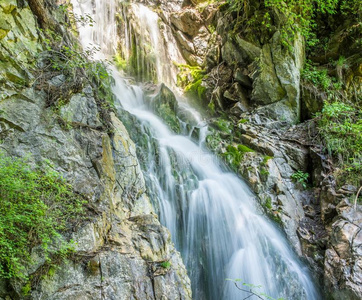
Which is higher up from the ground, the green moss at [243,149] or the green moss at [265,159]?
the green moss at [243,149]

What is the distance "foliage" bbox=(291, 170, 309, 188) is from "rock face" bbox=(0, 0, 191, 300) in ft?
15.2

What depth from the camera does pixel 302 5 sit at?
840 centimetres

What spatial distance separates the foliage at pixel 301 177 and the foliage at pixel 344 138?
92 cm

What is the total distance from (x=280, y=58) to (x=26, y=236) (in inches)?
374

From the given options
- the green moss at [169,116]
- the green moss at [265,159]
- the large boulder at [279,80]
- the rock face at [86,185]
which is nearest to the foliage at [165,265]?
the rock face at [86,185]

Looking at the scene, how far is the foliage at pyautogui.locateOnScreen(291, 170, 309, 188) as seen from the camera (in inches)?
275

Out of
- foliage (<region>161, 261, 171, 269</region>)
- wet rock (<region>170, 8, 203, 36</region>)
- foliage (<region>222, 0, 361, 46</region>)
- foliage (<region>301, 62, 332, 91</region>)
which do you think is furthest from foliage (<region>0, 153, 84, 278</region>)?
wet rock (<region>170, 8, 203, 36</region>)

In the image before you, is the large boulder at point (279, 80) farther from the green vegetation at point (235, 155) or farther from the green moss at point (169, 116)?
the green moss at point (169, 116)

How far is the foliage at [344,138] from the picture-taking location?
6.11 m

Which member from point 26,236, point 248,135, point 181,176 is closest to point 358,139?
point 248,135

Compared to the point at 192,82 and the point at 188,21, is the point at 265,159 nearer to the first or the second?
the point at 192,82

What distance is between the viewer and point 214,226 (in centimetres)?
604

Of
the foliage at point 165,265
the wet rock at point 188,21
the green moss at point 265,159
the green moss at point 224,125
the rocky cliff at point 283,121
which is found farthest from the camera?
the wet rock at point 188,21

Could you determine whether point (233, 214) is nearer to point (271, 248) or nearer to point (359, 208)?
point (271, 248)
